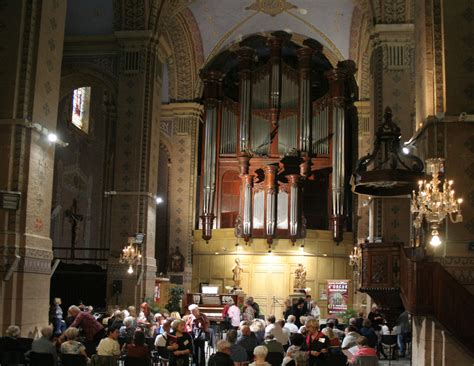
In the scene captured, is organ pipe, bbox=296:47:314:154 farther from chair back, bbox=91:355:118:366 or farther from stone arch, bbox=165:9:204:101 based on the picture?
chair back, bbox=91:355:118:366

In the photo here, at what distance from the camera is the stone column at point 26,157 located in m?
11.6

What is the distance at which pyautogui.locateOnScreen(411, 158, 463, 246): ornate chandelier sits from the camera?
10.6 meters

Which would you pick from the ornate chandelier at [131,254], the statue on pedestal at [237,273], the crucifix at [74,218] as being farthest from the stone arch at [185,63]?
the ornate chandelier at [131,254]

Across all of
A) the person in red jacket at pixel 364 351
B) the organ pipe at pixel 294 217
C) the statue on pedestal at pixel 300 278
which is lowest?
the person in red jacket at pixel 364 351

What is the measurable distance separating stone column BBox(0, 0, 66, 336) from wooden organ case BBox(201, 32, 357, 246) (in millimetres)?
13276

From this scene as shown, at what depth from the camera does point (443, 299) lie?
1070 centimetres

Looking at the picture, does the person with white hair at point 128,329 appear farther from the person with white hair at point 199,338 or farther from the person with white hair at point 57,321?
the person with white hair at point 57,321

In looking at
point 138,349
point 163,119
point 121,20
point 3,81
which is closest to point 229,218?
point 163,119

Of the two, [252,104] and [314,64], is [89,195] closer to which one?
[252,104]

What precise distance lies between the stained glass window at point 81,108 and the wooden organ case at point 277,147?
14.3 ft

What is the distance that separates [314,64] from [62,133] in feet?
35.5

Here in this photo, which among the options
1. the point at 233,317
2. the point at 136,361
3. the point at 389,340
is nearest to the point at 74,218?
the point at 233,317

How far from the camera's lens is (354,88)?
27375 millimetres

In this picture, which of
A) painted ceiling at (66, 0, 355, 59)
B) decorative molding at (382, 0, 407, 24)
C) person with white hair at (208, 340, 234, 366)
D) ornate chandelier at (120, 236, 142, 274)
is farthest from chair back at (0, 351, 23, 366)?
painted ceiling at (66, 0, 355, 59)
